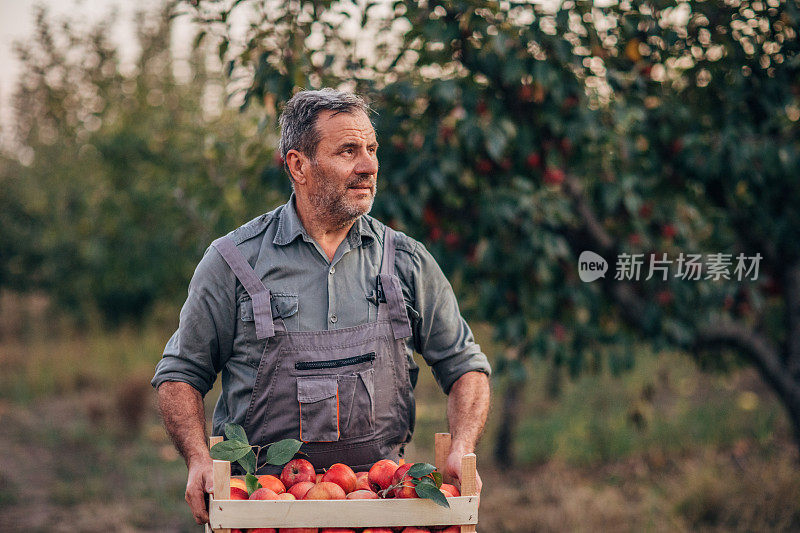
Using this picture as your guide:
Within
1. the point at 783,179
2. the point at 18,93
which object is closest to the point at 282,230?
the point at 783,179

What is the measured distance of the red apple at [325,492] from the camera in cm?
168

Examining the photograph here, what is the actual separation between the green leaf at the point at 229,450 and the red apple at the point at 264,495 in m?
0.11

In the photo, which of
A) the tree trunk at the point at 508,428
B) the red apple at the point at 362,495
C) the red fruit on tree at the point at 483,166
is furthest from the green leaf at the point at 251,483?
the tree trunk at the point at 508,428

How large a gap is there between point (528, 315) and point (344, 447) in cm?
154

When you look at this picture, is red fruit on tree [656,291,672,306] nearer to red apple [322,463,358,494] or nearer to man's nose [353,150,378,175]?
man's nose [353,150,378,175]

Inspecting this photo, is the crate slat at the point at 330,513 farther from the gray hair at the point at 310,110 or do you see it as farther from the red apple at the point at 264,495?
the gray hair at the point at 310,110

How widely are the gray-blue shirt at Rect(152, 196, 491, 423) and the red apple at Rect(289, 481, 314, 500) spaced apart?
0.33 metres

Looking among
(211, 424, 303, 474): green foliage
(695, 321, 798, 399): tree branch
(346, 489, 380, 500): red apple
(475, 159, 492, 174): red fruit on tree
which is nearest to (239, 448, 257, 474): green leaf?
(211, 424, 303, 474): green foliage

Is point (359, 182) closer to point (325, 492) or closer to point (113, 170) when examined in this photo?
point (325, 492)

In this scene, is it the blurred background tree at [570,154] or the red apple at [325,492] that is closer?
the red apple at [325,492]

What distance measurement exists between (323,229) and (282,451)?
614mm

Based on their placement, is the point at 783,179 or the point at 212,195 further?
the point at 212,195

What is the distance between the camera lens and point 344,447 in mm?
2023

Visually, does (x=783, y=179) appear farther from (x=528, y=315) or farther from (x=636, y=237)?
(x=528, y=315)
